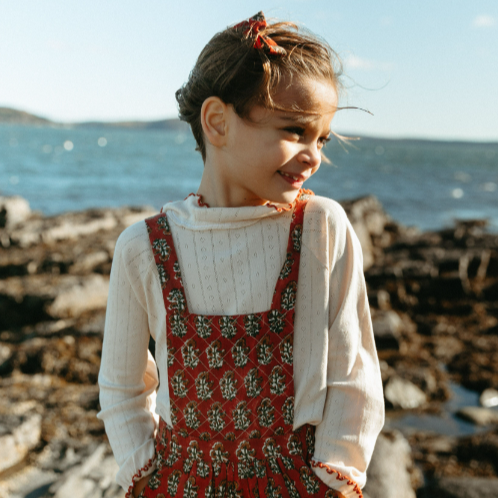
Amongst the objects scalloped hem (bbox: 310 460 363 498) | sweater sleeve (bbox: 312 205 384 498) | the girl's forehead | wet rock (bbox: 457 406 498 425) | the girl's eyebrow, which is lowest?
wet rock (bbox: 457 406 498 425)

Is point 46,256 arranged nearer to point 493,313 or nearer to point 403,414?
point 403,414

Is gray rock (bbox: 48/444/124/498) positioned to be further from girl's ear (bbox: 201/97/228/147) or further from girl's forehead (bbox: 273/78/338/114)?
girl's forehead (bbox: 273/78/338/114)

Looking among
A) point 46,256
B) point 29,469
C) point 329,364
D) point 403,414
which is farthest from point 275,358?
point 46,256

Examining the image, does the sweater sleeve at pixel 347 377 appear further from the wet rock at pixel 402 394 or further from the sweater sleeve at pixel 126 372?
the wet rock at pixel 402 394

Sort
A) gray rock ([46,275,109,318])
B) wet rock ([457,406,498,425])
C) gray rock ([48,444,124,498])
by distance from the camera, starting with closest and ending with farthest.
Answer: gray rock ([48,444,124,498]), wet rock ([457,406,498,425]), gray rock ([46,275,109,318])

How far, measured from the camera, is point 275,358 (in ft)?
4.63

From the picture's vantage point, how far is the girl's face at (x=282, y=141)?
54.8 inches

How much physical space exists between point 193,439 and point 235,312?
0.36 meters

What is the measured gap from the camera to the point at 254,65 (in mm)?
1397

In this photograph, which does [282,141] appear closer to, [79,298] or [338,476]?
[338,476]

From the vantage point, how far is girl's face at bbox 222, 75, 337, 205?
139cm

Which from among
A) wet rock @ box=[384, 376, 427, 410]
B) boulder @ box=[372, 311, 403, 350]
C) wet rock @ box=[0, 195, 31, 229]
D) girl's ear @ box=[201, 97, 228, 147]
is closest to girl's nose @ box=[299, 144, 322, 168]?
girl's ear @ box=[201, 97, 228, 147]

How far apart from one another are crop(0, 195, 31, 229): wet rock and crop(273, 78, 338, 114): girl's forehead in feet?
33.6

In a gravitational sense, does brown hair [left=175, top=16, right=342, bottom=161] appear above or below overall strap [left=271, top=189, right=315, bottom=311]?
above
